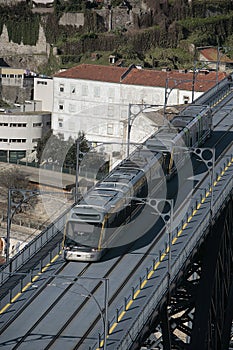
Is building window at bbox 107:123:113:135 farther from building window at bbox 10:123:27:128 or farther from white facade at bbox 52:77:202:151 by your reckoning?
building window at bbox 10:123:27:128

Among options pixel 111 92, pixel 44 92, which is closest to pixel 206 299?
pixel 111 92

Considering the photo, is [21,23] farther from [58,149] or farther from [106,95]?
[58,149]

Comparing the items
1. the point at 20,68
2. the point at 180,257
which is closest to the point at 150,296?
the point at 180,257

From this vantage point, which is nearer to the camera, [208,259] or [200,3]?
[208,259]

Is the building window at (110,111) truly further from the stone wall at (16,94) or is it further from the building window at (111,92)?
the stone wall at (16,94)

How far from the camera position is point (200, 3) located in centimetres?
9306

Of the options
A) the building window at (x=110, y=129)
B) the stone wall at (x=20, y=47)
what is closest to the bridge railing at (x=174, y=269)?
the building window at (x=110, y=129)

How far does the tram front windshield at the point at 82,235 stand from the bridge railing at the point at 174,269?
220 cm

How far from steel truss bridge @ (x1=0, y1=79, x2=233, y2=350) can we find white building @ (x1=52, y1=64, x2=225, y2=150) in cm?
3435

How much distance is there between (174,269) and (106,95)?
156 feet

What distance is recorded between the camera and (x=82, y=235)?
25.1 m

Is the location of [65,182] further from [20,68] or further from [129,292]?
[129,292]

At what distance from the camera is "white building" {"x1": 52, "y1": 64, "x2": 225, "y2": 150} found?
6756 cm

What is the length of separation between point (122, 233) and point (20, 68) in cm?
6532
